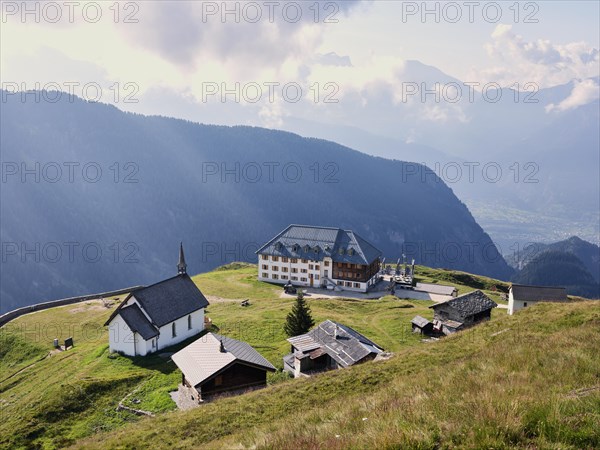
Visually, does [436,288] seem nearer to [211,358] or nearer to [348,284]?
[348,284]

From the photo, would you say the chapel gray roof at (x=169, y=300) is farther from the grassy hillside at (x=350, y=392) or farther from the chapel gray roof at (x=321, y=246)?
the chapel gray roof at (x=321, y=246)

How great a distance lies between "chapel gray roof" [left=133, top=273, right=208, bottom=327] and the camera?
60138 millimetres

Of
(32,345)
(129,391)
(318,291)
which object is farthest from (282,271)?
(129,391)

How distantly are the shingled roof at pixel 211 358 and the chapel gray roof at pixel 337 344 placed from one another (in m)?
5.95

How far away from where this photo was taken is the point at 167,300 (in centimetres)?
6362

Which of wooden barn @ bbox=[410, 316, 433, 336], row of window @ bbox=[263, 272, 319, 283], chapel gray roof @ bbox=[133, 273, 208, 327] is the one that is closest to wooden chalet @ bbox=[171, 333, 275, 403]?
chapel gray roof @ bbox=[133, 273, 208, 327]

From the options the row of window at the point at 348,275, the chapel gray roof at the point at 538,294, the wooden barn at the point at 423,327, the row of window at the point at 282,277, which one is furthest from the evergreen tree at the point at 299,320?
the row of window at the point at 282,277

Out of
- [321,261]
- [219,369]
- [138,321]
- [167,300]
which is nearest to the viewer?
[219,369]

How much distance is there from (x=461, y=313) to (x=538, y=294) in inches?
549

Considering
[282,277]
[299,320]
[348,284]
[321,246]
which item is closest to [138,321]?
[299,320]

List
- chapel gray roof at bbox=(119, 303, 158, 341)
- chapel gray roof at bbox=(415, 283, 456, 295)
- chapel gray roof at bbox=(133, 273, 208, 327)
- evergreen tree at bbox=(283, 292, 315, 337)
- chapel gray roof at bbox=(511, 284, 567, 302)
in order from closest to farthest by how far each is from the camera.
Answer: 1. chapel gray roof at bbox=(119, 303, 158, 341)
2. evergreen tree at bbox=(283, 292, 315, 337)
3. chapel gray roof at bbox=(133, 273, 208, 327)
4. chapel gray roof at bbox=(511, 284, 567, 302)
5. chapel gray roof at bbox=(415, 283, 456, 295)

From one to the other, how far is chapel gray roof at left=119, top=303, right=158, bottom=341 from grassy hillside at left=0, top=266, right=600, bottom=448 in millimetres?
3559

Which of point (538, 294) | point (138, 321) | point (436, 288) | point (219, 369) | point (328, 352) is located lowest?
point (436, 288)

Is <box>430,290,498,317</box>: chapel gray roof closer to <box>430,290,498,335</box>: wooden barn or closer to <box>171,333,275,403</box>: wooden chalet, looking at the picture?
<box>430,290,498,335</box>: wooden barn
